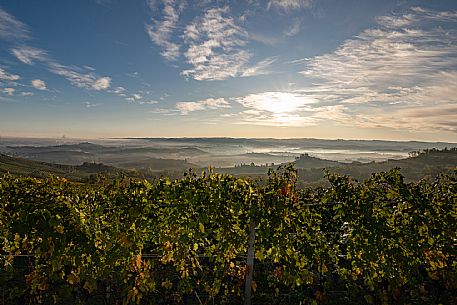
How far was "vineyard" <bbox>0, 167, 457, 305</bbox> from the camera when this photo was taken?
22.7ft

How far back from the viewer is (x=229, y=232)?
7219mm

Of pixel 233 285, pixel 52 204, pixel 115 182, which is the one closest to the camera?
pixel 52 204

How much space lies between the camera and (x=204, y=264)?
919 centimetres

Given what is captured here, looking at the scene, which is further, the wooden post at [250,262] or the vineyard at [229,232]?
the wooden post at [250,262]

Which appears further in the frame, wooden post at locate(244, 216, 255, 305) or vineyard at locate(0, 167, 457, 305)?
wooden post at locate(244, 216, 255, 305)

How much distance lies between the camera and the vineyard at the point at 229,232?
273 inches

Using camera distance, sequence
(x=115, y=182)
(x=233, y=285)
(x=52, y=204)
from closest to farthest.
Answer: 1. (x=52, y=204)
2. (x=115, y=182)
3. (x=233, y=285)

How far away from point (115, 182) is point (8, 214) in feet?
7.71

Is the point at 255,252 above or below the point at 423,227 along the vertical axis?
below

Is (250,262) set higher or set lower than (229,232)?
lower

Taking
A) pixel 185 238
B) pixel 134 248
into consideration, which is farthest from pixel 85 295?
pixel 185 238

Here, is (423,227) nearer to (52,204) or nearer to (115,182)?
(115,182)

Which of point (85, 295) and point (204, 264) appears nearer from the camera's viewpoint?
point (85, 295)

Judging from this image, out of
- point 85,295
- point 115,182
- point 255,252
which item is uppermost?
point 115,182
